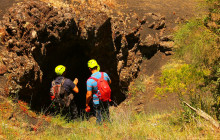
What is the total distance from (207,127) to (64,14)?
593cm

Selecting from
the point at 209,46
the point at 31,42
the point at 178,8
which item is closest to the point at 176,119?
the point at 209,46

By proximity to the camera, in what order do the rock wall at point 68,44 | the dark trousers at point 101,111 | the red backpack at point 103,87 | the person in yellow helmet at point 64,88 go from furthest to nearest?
the rock wall at point 68,44 < the person in yellow helmet at point 64,88 < the dark trousers at point 101,111 < the red backpack at point 103,87

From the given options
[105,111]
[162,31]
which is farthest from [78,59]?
[105,111]

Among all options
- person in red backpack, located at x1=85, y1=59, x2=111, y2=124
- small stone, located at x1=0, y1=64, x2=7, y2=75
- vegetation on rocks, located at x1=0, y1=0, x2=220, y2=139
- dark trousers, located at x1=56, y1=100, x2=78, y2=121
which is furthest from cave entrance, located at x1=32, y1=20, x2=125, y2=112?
person in red backpack, located at x1=85, y1=59, x2=111, y2=124

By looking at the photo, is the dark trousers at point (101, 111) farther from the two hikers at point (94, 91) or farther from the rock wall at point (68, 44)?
the rock wall at point (68, 44)

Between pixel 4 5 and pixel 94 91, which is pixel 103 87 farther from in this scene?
pixel 4 5

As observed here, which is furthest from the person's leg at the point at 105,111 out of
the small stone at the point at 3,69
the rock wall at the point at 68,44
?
the small stone at the point at 3,69

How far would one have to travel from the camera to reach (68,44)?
27.3ft

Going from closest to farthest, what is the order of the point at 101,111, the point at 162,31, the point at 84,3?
the point at 101,111 → the point at 84,3 → the point at 162,31

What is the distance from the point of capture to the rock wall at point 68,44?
6547mm

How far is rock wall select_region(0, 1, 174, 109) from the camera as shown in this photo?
6.55 metres

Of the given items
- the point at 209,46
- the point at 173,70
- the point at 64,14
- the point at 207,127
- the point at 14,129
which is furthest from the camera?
the point at 173,70

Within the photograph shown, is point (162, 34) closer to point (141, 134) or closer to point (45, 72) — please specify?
point (45, 72)

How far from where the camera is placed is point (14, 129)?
439 cm
